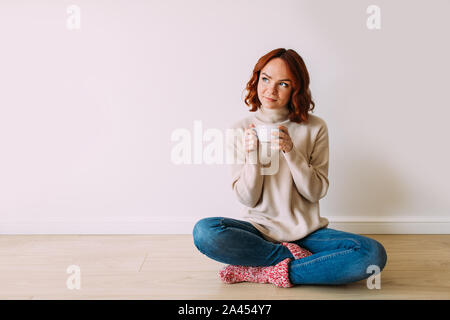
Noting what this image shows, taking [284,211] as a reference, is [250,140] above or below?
above

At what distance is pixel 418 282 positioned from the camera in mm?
1271

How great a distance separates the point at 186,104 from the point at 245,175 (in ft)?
Answer: 1.95

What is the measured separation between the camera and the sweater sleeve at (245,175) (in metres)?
1.31

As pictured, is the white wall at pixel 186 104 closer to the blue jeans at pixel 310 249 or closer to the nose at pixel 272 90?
the nose at pixel 272 90

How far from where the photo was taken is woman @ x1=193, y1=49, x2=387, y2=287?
1193mm

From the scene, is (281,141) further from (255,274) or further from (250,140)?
(255,274)

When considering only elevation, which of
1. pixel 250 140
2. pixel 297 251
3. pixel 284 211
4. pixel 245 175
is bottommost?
pixel 297 251

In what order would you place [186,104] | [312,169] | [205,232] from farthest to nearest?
[186,104] < [312,169] < [205,232]

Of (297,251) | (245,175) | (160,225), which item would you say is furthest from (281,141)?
(160,225)

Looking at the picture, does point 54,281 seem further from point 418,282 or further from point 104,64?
point 418,282

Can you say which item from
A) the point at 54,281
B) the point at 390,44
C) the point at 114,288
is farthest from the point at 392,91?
the point at 54,281

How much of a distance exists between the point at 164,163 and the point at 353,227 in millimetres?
903

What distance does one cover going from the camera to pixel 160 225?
184cm

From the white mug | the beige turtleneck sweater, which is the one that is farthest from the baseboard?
the white mug
